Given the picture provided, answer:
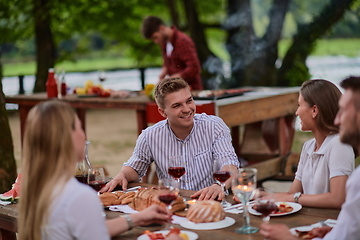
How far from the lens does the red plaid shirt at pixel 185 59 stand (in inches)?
226

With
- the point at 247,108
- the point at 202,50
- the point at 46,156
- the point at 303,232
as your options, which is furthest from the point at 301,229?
the point at 202,50

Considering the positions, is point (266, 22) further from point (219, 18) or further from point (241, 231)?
point (241, 231)

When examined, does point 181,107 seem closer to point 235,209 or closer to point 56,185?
point 235,209

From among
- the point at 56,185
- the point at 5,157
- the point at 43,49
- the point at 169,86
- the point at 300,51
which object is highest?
the point at 43,49

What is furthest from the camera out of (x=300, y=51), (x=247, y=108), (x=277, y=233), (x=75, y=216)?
(x=300, y=51)

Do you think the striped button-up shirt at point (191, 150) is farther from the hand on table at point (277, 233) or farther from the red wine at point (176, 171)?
the hand on table at point (277, 233)

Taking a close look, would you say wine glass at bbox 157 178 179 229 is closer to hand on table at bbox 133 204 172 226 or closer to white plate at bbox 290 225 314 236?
hand on table at bbox 133 204 172 226

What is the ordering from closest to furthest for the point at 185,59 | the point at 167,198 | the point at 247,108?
the point at 167,198 < the point at 247,108 < the point at 185,59

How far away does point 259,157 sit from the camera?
5883mm

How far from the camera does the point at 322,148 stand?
2512 mm

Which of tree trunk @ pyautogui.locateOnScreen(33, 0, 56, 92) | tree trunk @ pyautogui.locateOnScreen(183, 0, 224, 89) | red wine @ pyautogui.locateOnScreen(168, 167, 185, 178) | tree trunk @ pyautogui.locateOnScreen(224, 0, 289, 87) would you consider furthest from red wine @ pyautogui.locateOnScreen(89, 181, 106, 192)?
tree trunk @ pyautogui.locateOnScreen(33, 0, 56, 92)

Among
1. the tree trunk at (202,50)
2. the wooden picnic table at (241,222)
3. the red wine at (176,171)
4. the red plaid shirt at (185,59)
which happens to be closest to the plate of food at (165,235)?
the wooden picnic table at (241,222)

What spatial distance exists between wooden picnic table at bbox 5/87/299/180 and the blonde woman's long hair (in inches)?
119

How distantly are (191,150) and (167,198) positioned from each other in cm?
109
